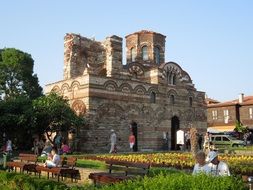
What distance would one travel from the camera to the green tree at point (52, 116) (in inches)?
1034

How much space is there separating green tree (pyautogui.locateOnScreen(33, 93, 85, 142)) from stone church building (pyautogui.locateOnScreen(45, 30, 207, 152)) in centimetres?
211

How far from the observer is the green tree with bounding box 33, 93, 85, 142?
2627cm

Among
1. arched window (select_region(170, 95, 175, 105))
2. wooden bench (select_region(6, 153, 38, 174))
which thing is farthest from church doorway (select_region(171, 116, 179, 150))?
wooden bench (select_region(6, 153, 38, 174))

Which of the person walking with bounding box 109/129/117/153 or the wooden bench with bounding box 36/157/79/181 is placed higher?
the person walking with bounding box 109/129/117/153

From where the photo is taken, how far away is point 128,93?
31719mm

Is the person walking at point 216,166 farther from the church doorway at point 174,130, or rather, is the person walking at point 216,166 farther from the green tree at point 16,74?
the green tree at point 16,74

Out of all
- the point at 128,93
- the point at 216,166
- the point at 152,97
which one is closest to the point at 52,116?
the point at 128,93

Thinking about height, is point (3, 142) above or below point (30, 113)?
below

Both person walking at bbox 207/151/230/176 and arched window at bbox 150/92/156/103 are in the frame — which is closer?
person walking at bbox 207/151/230/176

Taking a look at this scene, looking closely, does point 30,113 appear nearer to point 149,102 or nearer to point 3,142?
point 3,142

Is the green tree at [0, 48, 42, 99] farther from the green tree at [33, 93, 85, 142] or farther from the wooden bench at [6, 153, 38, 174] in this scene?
the wooden bench at [6, 153, 38, 174]

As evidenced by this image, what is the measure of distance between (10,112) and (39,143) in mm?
2967

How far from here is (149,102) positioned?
3322 centimetres

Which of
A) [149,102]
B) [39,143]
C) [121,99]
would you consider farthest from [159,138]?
[39,143]
